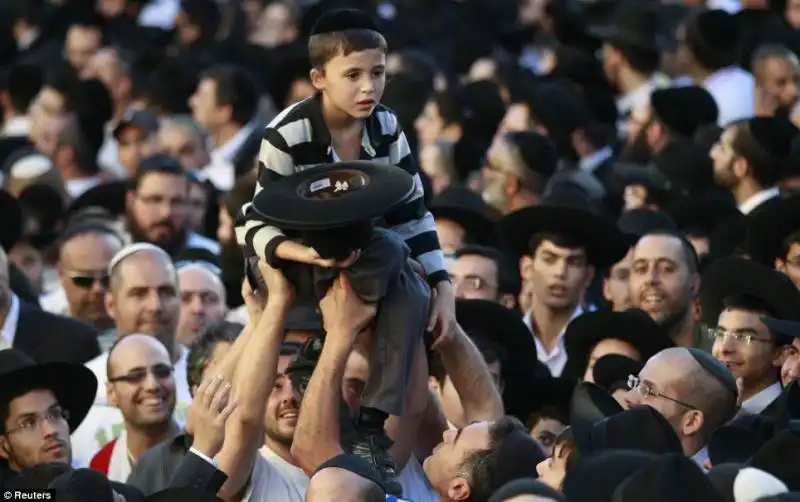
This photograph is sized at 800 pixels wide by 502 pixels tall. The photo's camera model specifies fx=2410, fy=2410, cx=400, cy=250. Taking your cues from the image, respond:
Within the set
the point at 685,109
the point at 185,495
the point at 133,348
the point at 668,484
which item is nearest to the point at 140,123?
the point at 685,109

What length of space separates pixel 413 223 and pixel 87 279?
15.8 ft

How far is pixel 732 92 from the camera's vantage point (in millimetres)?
16188

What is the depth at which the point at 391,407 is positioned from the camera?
8555 millimetres

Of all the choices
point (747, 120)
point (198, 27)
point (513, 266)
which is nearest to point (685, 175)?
point (747, 120)

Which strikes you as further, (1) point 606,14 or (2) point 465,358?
(1) point 606,14

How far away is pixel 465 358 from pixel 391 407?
79 centimetres

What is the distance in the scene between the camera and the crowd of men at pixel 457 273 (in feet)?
28.7

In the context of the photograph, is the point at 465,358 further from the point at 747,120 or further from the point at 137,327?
the point at 747,120

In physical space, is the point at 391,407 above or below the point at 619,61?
below

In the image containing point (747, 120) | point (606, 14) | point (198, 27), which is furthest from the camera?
point (198, 27)

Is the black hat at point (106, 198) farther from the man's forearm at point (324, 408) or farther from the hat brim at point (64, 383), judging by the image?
the man's forearm at point (324, 408)

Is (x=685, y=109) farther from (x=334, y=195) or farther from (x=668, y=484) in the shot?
(x=668, y=484)

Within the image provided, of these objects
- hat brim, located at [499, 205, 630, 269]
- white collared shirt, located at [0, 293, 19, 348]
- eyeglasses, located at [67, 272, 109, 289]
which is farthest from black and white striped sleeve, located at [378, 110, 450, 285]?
eyeglasses, located at [67, 272, 109, 289]

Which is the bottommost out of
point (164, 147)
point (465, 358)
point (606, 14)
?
point (465, 358)
